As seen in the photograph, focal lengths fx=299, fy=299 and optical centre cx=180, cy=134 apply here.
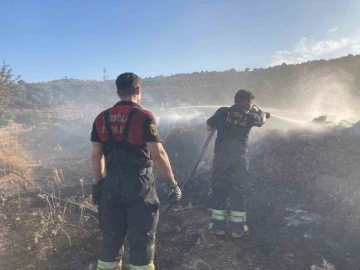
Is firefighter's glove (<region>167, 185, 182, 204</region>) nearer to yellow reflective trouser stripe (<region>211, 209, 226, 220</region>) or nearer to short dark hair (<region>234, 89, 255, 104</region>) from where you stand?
yellow reflective trouser stripe (<region>211, 209, 226, 220</region>)

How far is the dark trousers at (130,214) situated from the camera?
2.72 metres

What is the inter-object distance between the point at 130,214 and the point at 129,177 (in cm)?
34

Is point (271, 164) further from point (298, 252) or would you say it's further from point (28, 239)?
point (28, 239)

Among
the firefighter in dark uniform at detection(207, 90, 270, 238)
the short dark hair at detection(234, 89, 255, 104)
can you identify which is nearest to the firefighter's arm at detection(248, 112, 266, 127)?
the firefighter in dark uniform at detection(207, 90, 270, 238)

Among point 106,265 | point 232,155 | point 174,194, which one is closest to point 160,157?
point 174,194

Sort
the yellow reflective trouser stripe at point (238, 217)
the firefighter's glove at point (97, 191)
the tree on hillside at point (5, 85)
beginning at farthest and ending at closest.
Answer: the tree on hillside at point (5, 85) < the yellow reflective trouser stripe at point (238, 217) < the firefighter's glove at point (97, 191)

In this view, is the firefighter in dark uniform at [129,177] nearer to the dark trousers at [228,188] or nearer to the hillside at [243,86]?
the dark trousers at [228,188]

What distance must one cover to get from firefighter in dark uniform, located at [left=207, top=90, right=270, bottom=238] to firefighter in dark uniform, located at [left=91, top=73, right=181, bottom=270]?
1.79 m

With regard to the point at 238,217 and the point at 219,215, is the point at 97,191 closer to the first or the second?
the point at 219,215

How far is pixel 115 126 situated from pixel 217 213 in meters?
2.33

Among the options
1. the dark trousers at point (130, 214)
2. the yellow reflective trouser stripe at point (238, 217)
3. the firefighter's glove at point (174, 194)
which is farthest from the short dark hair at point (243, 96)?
→ the dark trousers at point (130, 214)

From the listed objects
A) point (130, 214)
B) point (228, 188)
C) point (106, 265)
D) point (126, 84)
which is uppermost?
point (126, 84)

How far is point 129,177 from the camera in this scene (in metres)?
2.76

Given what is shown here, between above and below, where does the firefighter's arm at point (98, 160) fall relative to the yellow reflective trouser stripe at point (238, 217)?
above
